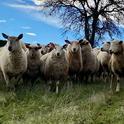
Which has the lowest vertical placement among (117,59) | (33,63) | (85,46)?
(33,63)

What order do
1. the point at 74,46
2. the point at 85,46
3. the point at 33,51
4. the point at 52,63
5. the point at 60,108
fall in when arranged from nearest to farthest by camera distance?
the point at 60,108 < the point at 52,63 < the point at 33,51 < the point at 74,46 < the point at 85,46

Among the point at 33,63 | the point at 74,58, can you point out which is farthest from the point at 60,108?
the point at 74,58

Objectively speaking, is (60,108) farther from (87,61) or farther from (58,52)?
(87,61)

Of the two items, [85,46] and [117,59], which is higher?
[85,46]

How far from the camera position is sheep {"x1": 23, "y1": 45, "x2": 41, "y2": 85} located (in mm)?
19281

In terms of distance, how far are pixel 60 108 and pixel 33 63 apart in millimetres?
6993

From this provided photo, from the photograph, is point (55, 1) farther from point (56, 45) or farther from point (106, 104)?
point (106, 104)

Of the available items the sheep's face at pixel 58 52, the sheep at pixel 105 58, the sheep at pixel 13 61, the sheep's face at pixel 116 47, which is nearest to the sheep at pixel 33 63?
the sheep's face at pixel 58 52

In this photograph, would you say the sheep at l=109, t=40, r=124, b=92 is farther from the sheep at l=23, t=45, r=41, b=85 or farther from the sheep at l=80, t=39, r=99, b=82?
the sheep at l=80, t=39, r=99, b=82

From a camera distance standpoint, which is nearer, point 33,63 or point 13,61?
point 13,61

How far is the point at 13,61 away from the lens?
17484 mm

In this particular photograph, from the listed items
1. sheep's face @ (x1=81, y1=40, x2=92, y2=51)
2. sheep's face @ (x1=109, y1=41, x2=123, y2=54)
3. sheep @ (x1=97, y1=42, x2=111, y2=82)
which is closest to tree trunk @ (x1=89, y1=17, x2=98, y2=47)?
sheep @ (x1=97, y1=42, x2=111, y2=82)

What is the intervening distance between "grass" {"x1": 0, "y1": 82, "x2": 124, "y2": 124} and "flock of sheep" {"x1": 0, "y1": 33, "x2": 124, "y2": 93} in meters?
1.39

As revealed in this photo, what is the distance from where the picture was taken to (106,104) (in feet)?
45.5
